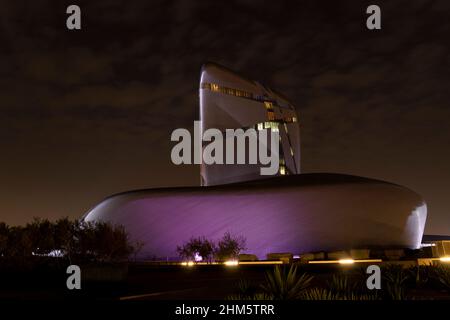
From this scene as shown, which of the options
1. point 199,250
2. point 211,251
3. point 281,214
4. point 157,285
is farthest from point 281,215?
point 157,285

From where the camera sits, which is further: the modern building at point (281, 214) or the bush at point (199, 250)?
the modern building at point (281, 214)

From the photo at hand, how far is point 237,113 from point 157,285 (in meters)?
46.3

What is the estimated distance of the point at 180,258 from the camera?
4497 cm

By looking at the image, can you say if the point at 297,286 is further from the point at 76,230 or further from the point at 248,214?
the point at 248,214

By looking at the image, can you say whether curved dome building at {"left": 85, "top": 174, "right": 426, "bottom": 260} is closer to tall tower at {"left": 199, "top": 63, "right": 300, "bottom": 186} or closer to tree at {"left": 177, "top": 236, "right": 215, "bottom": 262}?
tree at {"left": 177, "top": 236, "right": 215, "bottom": 262}

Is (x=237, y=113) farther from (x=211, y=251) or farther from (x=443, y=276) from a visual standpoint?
(x=443, y=276)

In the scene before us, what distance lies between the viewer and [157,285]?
65.2ft

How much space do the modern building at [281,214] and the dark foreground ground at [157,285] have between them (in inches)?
660

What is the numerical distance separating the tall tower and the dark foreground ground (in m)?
36.8

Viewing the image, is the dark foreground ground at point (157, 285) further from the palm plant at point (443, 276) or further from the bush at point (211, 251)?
the bush at point (211, 251)

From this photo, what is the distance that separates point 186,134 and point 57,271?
4358 centimetres

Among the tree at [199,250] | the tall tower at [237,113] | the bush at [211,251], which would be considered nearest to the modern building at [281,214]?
the bush at [211,251]

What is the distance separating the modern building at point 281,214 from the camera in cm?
4438

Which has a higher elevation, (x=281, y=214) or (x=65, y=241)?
(x=281, y=214)
